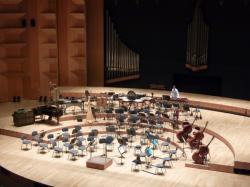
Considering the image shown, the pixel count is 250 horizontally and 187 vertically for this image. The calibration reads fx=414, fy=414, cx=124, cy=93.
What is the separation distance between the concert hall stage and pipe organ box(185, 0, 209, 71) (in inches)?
46.2

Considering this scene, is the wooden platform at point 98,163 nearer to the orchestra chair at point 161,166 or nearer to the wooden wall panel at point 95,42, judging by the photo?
the orchestra chair at point 161,166

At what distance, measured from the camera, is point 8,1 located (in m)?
11.6

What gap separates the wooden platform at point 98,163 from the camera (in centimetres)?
780

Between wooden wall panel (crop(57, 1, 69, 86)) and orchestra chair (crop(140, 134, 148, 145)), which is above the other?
wooden wall panel (crop(57, 1, 69, 86))

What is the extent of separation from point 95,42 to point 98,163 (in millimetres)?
5979

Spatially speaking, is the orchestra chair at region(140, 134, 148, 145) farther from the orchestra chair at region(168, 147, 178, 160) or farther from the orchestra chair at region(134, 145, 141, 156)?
the orchestra chair at region(168, 147, 178, 160)

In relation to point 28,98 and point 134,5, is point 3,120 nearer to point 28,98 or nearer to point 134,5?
point 28,98

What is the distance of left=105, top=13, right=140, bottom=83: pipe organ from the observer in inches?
495

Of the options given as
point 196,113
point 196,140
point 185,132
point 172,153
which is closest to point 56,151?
point 172,153

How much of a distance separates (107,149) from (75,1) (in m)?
5.31

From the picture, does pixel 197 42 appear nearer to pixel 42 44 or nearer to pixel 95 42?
pixel 95 42

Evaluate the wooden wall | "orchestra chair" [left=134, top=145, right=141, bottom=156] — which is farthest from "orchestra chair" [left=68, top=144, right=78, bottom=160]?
the wooden wall

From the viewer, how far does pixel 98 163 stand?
7.82 m

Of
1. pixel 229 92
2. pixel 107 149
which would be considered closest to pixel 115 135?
pixel 107 149
